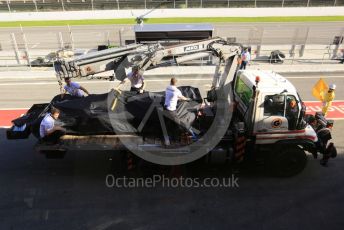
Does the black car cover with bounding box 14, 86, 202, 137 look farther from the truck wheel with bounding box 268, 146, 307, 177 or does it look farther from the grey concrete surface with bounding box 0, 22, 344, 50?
the grey concrete surface with bounding box 0, 22, 344, 50

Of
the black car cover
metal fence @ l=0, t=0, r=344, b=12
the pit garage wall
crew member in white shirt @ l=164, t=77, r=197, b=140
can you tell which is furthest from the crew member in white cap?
metal fence @ l=0, t=0, r=344, b=12

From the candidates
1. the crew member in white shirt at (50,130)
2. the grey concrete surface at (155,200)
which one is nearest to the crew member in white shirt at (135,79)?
the crew member in white shirt at (50,130)

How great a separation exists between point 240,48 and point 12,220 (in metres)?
7.54

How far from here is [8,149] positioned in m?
9.96

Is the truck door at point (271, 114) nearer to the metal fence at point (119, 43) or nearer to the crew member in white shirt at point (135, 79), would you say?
the crew member in white shirt at point (135, 79)

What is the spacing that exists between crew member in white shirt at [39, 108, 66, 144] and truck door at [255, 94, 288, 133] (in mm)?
5121

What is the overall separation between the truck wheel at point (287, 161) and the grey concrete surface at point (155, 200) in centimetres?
25

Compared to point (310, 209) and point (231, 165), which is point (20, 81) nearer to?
point (231, 165)

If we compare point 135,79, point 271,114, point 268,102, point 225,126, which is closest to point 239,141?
point 225,126

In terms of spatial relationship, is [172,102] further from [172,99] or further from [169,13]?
[169,13]

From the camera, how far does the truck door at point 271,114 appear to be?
7652 mm

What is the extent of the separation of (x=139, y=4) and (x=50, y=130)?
3614 cm

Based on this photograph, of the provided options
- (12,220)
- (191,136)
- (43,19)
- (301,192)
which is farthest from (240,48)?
(43,19)

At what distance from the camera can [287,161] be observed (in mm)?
8242
